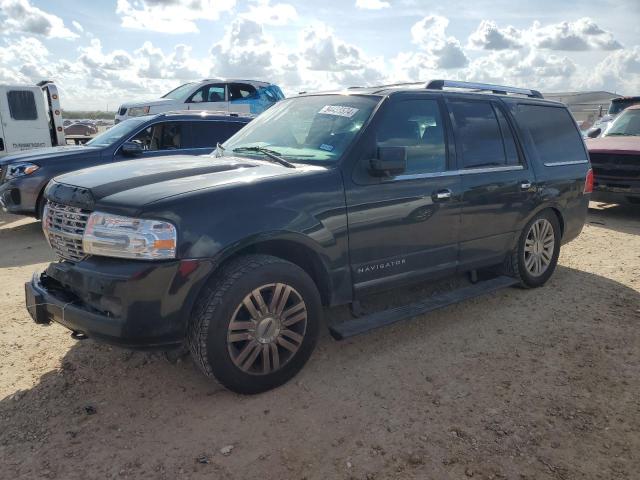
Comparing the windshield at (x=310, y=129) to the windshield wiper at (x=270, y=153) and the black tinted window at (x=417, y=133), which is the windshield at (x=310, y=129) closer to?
the windshield wiper at (x=270, y=153)

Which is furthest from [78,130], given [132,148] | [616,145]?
[616,145]

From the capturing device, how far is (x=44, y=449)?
272 centimetres

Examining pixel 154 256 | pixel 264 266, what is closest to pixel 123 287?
pixel 154 256

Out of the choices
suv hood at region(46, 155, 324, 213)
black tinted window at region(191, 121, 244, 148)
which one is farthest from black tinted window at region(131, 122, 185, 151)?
suv hood at region(46, 155, 324, 213)

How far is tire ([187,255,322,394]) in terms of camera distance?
2.97 m

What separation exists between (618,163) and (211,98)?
31.8 ft

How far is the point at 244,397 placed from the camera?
126 inches

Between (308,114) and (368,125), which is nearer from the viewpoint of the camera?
(368,125)

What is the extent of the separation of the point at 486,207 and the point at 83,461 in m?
3.47

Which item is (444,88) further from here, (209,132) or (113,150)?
Answer: (113,150)

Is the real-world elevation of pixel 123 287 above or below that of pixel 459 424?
above

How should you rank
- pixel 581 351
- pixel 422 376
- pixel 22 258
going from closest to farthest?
pixel 422 376 < pixel 581 351 < pixel 22 258

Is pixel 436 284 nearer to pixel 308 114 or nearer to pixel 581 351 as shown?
pixel 581 351

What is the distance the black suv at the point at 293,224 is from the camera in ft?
9.34
